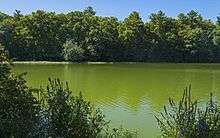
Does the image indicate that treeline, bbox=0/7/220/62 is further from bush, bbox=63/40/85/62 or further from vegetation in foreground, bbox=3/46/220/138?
vegetation in foreground, bbox=3/46/220/138

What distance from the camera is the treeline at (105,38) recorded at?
90812 mm

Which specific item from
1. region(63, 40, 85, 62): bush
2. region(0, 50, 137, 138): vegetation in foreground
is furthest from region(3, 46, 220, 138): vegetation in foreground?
region(63, 40, 85, 62): bush

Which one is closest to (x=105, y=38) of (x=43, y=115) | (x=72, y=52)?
(x=72, y=52)

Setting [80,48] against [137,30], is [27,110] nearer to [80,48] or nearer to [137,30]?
[80,48]

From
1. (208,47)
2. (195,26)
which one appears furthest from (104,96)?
(195,26)

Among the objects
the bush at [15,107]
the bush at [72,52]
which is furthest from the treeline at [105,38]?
the bush at [15,107]

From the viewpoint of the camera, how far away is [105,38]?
94.6m

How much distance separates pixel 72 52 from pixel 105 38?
35.2 feet

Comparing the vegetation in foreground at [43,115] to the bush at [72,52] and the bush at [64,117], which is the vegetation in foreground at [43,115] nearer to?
the bush at [64,117]

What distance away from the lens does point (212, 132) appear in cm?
1010

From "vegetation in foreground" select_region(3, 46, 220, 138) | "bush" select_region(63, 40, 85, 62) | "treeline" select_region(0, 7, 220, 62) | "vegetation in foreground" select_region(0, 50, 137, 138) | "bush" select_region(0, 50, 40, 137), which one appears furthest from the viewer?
"treeline" select_region(0, 7, 220, 62)

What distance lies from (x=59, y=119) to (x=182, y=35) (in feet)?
310

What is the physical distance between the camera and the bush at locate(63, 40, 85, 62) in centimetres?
8650

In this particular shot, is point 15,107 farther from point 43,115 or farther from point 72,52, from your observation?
point 72,52
